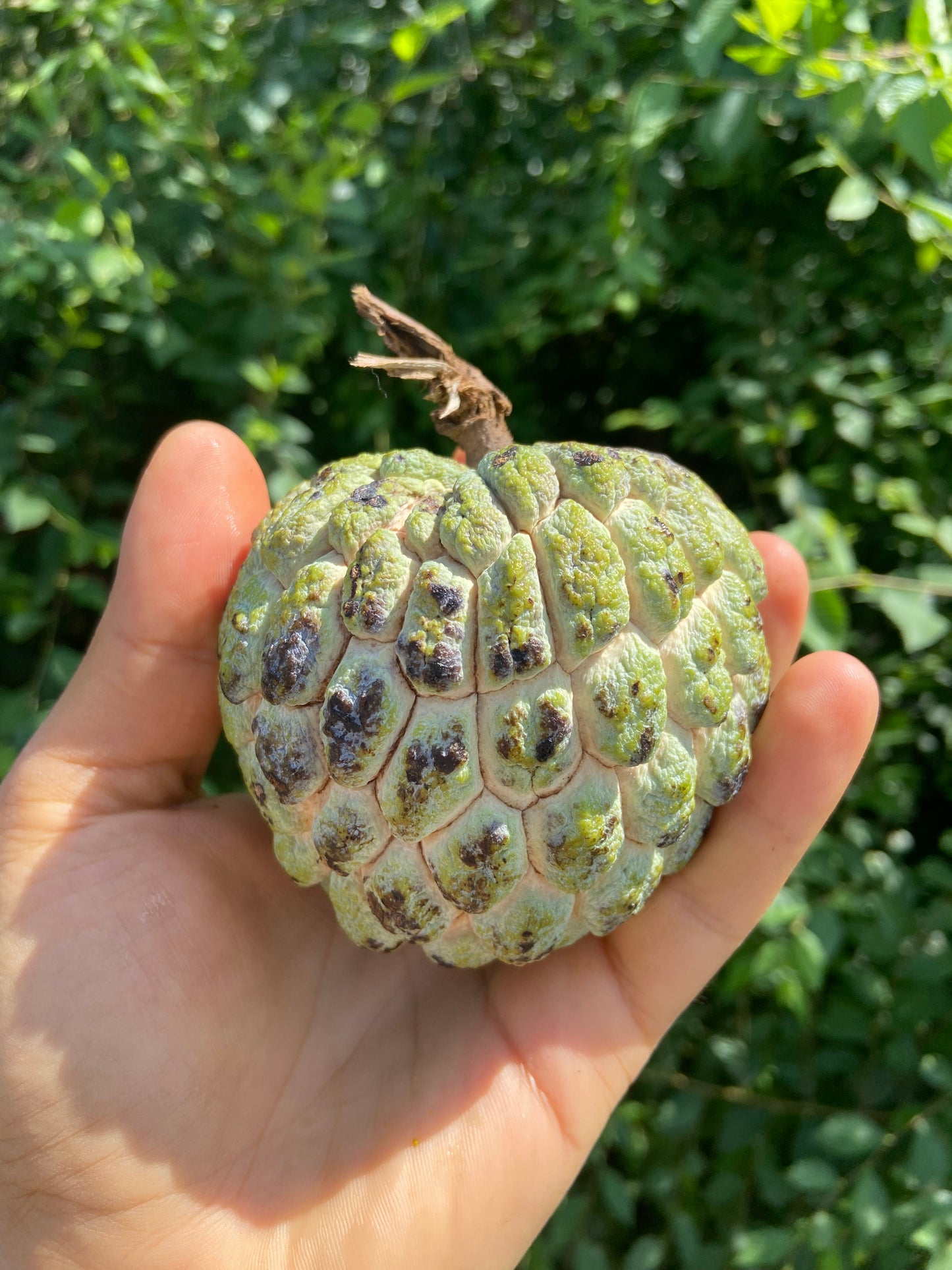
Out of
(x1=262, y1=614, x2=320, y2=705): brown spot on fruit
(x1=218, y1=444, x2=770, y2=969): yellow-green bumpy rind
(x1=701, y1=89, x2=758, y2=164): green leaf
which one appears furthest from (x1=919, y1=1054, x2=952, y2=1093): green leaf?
(x1=701, y1=89, x2=758, y2=164): green leaf

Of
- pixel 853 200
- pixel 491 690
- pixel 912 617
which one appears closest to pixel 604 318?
pixel 853 200

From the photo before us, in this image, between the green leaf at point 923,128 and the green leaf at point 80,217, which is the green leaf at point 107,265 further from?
the green leaf at point 923,128

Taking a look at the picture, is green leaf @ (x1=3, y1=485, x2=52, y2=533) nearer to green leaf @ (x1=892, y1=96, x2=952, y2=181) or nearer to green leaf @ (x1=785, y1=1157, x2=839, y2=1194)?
green leaf @ (x1=892, y1=96, x2=952, y2=181)

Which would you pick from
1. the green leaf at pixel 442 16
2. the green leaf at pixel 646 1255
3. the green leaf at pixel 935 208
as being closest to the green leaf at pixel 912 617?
the green leaf at pixel 935 208

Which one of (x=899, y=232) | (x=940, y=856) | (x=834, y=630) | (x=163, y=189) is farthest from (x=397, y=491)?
(x=940, y=856)

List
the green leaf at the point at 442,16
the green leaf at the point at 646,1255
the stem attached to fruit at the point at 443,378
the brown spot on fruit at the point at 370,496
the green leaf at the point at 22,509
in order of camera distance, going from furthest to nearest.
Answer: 1. the green leaf at the point at 646,1255
2. the green leaf at the point at 22,509
3. the green leaf at the point at 442,16
4. the stem attached to fruit at the point at 443,378
5. the brown spot on fruit at the point at 370,496

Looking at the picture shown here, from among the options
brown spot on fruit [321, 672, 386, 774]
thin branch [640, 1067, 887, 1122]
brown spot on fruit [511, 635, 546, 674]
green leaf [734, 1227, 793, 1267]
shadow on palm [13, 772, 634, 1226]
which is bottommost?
thin branch [640, 1067, 887, 1122]

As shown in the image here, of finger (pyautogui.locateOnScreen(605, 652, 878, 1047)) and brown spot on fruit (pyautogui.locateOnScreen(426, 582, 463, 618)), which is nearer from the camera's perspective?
brown spot on fruit (pyautogui.locateOnScreen(426, 582, 463, 618))

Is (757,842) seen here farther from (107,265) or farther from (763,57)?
(107,265)
